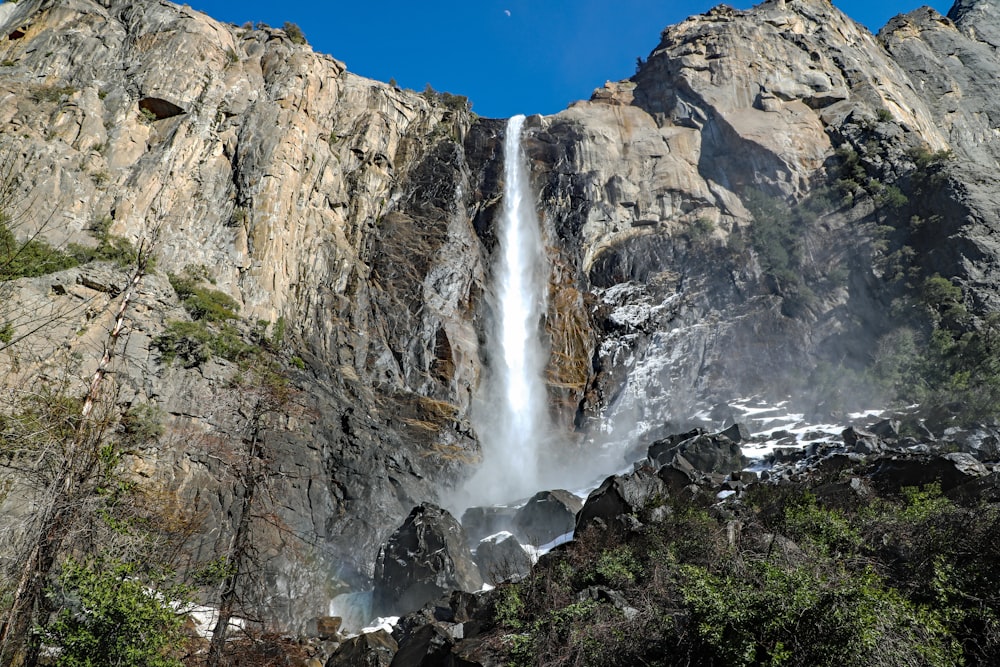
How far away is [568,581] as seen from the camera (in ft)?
47.8

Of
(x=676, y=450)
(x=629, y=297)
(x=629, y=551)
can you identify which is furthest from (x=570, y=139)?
(x=629, y=551)

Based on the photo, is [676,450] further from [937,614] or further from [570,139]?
[570,139]

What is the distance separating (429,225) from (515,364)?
10.5m

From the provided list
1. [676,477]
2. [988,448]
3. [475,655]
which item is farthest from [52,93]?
[988,448]

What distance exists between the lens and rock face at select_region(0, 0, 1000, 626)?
2398cm

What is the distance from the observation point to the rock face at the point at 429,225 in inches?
944

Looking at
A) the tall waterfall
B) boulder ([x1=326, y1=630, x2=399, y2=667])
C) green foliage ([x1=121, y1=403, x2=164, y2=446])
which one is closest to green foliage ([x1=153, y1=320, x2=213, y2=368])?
green foliage ([x1=121, y1=403, x2=164, y2=446])

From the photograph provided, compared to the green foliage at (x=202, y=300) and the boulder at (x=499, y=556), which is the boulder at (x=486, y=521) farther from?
the green foliage at (x=202, y=300)

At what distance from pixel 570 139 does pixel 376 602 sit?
40072mm

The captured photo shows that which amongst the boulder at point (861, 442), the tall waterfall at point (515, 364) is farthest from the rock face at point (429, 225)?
the boulder at point (861, 442)

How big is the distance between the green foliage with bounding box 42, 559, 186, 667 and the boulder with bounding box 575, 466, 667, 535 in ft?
38.7

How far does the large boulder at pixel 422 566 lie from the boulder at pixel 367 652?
14.0 ft

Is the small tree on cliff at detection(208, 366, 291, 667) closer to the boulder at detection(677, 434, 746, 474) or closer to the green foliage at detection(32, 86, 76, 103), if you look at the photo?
the boulder at detection(677, 434, 746, 474)

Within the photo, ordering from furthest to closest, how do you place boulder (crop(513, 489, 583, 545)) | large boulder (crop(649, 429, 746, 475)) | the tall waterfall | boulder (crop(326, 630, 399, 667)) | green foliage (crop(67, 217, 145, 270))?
the tall waterfall
large boulder (crop(649, 429, 746, 475))
green foliage (crop(67, 217, 145, 270))
boulder (crop(513, 489, 583, 545))
boulder (crop(326, 630, 399, 667))
